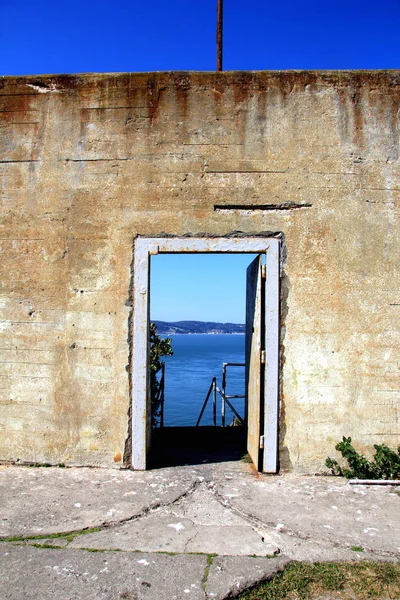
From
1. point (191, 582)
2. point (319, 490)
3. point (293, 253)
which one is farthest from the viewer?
point (293, 253)

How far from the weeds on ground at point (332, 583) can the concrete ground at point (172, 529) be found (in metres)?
0.10

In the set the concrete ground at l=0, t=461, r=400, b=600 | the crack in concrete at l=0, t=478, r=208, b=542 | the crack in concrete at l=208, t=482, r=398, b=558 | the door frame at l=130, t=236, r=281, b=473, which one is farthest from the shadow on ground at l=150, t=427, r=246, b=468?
the crack in concrete at l=208, t=482, r=398, b=558

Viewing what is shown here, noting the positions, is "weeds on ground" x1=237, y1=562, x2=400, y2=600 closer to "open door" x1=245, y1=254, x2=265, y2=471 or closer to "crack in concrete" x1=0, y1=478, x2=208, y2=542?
"crack in concrete" x1=0, y1=478, x2=208, y2=542

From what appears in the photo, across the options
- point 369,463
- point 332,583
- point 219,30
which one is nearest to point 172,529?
point 332,583

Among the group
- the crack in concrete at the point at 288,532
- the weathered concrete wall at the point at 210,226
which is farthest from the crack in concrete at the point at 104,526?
the weathered concrete wall at the point at 210,226

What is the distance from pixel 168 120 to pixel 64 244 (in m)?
1.66

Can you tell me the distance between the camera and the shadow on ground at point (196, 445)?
5648mm

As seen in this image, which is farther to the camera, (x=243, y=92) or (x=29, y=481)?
(x=243, y=92)

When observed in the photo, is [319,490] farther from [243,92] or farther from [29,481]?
[243,92]

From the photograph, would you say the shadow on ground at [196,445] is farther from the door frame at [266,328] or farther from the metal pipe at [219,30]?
the metal pipe at [219,30]

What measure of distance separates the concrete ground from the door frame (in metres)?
0.32

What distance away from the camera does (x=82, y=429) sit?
5133mm

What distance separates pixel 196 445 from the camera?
21.8 feet

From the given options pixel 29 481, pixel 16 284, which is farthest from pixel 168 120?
pixel 29 481
